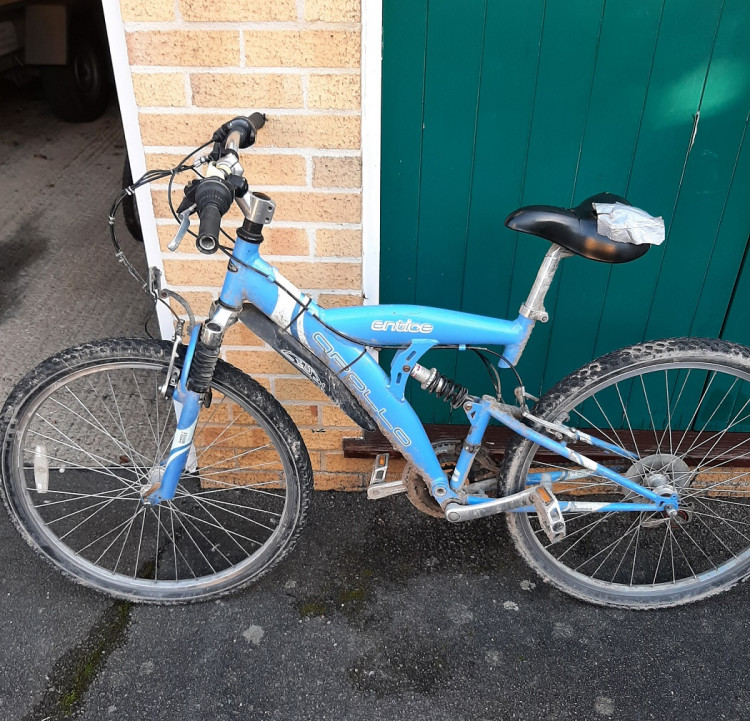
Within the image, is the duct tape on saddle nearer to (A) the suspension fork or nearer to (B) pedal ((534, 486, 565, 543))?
(B) pedal ((534, 486, 565, 543))

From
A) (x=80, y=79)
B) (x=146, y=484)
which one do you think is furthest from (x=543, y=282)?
(x=80, y=79)

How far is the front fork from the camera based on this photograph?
72.7 inches

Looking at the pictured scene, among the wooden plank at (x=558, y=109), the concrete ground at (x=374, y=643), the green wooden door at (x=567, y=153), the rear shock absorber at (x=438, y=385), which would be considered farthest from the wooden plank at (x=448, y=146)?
the concrete ground at (x=374, y=643)

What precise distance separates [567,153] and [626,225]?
0.51 m

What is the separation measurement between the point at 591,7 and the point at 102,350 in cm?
171

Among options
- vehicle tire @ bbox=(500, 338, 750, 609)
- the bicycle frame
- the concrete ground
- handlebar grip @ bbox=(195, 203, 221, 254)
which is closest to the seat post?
the bicycle frame

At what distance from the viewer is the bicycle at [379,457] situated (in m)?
1.87

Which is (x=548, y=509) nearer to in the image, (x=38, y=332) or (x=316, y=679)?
(x=316, y=679)

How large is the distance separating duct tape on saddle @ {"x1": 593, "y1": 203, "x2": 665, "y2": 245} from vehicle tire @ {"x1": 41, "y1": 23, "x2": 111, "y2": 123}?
5627 mm

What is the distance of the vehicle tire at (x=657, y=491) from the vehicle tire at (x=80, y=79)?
550 centimetres

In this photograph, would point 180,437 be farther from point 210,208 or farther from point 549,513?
point 549,513

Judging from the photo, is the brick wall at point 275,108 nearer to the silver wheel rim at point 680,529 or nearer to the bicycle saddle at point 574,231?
the bicycle saddle at point 574,231

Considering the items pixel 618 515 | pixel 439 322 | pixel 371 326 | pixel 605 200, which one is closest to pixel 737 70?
pixel 605 200

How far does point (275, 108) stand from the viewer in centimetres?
202
